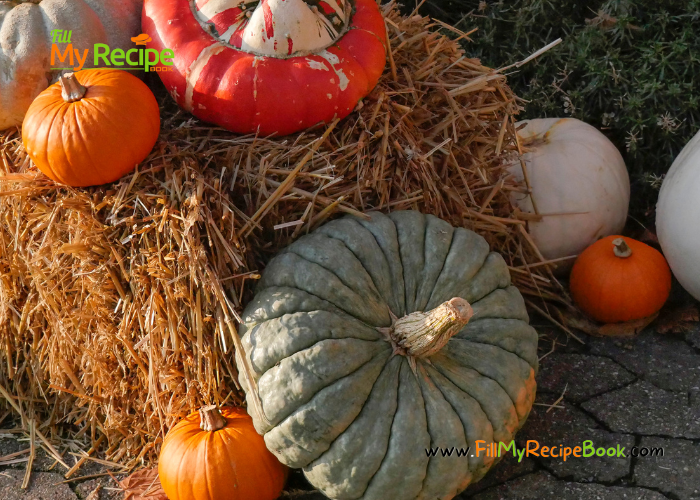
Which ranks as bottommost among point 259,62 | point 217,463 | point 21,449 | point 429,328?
point 21,449

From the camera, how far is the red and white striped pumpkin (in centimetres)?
258

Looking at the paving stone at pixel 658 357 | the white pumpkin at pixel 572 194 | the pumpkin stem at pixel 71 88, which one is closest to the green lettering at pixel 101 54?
the pumpkin stem at pixel 71 88

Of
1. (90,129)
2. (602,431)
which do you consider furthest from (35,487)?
(602,431)

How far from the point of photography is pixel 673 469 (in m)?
2.58

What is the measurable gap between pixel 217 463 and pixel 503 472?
40.4 inches

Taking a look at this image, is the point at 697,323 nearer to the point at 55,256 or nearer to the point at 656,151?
the point at 656,151

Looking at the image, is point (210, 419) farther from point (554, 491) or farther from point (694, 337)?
point (694, 337)

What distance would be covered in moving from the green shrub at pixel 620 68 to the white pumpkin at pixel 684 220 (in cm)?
43

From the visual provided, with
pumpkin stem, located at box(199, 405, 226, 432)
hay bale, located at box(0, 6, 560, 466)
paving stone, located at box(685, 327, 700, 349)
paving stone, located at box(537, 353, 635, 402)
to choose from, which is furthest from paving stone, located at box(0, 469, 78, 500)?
paving stone, located at box(685, 327, 700, 349)

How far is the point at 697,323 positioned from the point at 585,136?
1.05 meters

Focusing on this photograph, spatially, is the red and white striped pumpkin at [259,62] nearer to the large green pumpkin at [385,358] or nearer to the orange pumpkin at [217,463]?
the large green pumpkin at [385,358]

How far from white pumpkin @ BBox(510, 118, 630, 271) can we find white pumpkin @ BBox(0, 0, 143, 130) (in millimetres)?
1980

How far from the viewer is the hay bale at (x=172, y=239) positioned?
2.46 meters

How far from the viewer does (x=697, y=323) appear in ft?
10.9
